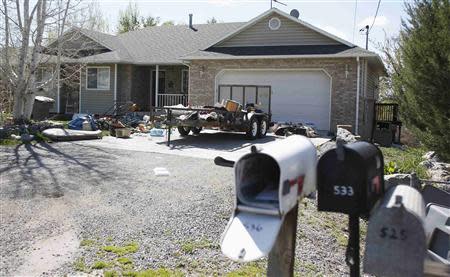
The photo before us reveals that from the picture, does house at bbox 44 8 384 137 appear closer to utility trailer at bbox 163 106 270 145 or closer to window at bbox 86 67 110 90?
window at bbox 86 67 110 90

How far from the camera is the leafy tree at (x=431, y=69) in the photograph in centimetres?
873

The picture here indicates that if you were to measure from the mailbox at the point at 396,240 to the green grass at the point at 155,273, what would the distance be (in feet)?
7.96

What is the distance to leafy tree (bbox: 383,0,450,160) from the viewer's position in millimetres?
8734

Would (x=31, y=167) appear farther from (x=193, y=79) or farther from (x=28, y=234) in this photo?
(x=193, y=79)

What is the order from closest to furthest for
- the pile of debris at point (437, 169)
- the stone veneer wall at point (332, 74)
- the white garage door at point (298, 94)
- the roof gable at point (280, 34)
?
the pile of debris at point (437, 169) → the stone veneer wall at point (332, 74) → the white garage door at point (298, 94) → the roof gable at point (280, 34)

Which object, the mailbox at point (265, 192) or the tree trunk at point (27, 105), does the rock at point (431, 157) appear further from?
the tree trunk at point (27, 105)

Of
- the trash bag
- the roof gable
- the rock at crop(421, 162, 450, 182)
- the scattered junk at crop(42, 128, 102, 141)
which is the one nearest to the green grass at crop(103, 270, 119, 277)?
the rock at crop(421, 162, 450, 182)

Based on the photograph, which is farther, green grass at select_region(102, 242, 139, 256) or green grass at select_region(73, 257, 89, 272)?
green grass at select_region(102, 242, 139, 256)

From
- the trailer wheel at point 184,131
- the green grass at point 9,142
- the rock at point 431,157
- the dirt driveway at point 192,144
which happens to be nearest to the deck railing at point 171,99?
the dirt driveway at point 192,144

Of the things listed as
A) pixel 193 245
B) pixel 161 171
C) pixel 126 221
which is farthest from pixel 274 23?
pixel 193 245

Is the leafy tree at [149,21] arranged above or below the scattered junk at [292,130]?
above

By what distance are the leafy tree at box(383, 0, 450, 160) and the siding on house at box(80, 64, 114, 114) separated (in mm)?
17470

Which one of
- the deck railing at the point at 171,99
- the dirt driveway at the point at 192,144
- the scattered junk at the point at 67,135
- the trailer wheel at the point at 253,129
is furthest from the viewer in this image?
the deck railing at the point at 171,99

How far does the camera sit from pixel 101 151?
1113 centimetres
